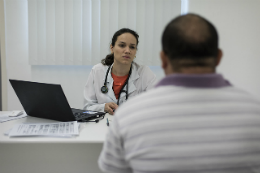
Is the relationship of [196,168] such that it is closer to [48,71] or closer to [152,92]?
[152,92]

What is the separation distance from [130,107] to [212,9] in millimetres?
2613

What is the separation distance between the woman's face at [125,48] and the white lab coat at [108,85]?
0.55 ft

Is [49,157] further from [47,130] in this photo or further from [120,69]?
[120,69]

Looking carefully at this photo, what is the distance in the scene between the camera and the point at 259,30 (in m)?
2.79

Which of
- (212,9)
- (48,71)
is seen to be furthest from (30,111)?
(212,9)

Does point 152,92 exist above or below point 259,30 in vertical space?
below

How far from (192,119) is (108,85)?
1.43m

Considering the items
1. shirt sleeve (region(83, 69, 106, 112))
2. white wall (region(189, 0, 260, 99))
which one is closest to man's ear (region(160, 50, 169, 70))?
shirt sleeve (region(83, 69, 106, 112))

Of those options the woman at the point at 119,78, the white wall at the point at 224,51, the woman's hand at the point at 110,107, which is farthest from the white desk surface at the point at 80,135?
the white wall at the point at 224,51

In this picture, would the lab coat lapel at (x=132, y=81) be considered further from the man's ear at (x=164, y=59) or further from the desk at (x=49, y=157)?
the man's ear at (x=164, y=59)

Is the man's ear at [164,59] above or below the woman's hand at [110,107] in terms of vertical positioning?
above

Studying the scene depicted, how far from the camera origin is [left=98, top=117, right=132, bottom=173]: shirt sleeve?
1.90 feet

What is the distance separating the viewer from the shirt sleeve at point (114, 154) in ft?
1.90

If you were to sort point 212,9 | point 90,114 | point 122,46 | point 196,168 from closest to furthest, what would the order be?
point 196,168 < point 90,114 < point 122,46 < point 212,9
